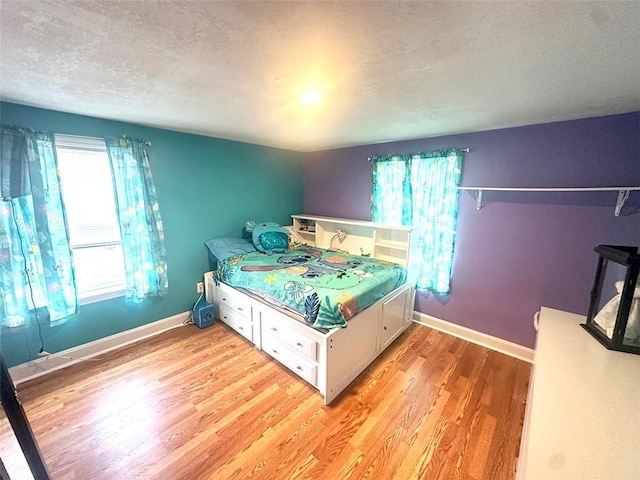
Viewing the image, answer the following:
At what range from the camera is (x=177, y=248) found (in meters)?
2.84

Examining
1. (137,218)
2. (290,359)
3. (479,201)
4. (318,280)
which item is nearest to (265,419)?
(290,359)

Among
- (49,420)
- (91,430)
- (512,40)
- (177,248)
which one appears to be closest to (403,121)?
(512,40)

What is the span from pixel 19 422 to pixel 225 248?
7.50 ft

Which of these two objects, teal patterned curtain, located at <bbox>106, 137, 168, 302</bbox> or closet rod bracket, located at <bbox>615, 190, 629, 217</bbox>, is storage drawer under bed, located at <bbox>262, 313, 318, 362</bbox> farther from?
closet rod bracket, located at <bbox>615, 190, 629, 217</bbox>

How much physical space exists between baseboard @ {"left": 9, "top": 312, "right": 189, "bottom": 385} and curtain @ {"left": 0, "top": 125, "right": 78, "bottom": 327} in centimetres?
36

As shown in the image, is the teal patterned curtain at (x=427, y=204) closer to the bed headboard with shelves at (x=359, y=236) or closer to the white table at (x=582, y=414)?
the bed headboard with shelves at (x=359, y=236)

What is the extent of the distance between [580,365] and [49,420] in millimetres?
3309

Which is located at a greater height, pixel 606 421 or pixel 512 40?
pixel 512 40

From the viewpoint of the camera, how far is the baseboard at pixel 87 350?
2.05m

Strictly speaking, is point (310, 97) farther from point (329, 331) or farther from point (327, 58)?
point (329, 331)

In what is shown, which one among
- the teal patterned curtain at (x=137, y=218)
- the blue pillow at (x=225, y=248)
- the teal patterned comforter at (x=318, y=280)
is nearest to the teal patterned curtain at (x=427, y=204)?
Result: the teal patterned comforter at (x=318, y=280)

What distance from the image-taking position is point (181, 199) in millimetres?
2811

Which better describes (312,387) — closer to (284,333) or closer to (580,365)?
(284,333)

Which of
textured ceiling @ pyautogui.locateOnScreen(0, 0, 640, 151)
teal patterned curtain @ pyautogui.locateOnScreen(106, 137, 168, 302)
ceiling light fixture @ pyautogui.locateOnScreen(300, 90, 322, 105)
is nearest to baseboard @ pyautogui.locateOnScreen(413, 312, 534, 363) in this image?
textured ceiling @ pyautogui.locateOnScreen(0, 0, 640, 151)
